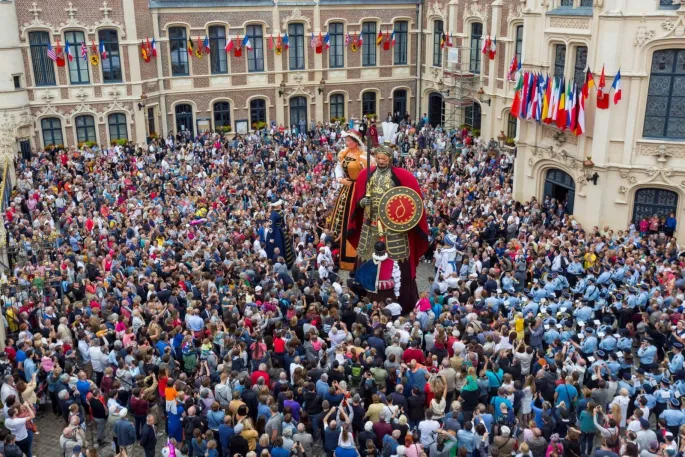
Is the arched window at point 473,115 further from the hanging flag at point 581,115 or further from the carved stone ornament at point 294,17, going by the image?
the hanging flag at point 581,115

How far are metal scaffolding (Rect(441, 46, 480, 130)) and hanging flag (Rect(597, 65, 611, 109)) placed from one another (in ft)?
40.0

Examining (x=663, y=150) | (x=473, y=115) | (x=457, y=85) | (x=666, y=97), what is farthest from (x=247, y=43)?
(x=663, y=150)

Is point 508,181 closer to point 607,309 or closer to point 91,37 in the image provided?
point 607,309

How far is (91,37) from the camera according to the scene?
29656 millimetres

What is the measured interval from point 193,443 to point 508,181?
18079 millimetres

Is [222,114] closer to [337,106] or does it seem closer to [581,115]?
[337,106]

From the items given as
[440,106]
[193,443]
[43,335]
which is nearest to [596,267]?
[193,443]

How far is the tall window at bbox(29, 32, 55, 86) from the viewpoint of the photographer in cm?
Answer: 2884

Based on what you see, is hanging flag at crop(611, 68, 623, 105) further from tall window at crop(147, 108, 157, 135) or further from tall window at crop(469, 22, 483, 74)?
tall window at crop(147, 108, 157, 135)

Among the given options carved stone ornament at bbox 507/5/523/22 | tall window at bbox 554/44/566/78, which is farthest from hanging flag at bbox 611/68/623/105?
carved stone ornament at bbox 507/5/523/22

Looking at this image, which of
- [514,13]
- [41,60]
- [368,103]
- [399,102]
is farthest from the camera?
[399,102]

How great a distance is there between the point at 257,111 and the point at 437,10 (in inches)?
406

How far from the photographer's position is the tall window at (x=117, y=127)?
102 feet

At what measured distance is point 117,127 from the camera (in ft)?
102
